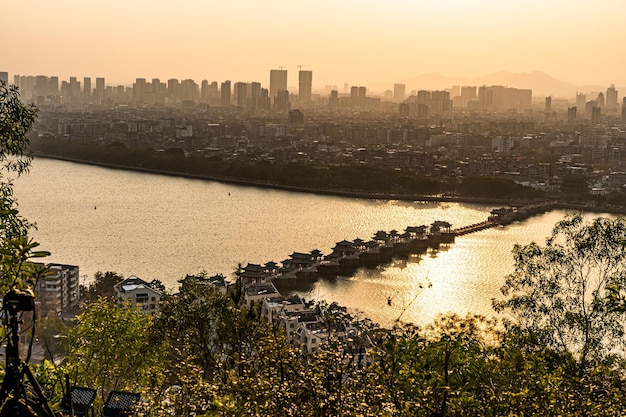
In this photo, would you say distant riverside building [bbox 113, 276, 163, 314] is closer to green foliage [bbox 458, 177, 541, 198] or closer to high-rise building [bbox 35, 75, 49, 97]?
green foliage [bbox 458, 177, 541, 198]

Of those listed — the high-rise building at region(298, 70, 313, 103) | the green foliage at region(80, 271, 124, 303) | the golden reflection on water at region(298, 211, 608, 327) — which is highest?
the high-rise building at region(298, 70, 313, 103)

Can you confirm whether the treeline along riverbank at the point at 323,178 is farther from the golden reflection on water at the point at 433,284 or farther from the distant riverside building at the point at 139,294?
the distant riverside building at the point at 139,294

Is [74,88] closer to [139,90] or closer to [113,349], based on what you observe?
[139,90]

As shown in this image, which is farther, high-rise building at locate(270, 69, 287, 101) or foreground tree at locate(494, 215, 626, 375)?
high-rise building at locate(270, 69, 287, 101)

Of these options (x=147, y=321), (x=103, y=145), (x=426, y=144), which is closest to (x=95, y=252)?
(x=147, y=321)

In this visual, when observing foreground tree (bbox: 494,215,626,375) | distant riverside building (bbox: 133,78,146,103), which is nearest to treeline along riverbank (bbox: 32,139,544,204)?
foreground tree (bbox: 494,215,626,375)

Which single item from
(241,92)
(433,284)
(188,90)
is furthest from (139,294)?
(188,90)

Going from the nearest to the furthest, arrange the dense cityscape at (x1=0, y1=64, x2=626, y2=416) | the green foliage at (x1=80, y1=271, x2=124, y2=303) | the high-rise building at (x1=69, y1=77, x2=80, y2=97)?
the dense cityscape at (x1=0, y1=64, x2=626, y2=416)
the green foliage at (x1=80, y1=271, x2=124, y2=303)
the high-rise building at (x1=69, y1=77, x2=80, y2=97)
